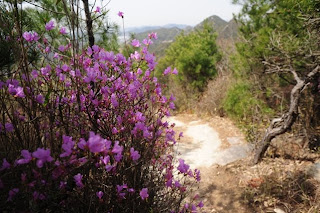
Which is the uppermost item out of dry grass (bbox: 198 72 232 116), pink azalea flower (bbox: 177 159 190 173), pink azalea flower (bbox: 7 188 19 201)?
pink azalea flower (bbox: 7 188 19 201)

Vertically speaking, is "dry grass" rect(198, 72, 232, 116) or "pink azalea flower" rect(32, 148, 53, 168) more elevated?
"pink azalea flower" rect(32, 148, 53, 168)

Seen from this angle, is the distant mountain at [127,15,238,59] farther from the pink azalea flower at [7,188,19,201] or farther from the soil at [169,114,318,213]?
the soil at [169,114,318,213]

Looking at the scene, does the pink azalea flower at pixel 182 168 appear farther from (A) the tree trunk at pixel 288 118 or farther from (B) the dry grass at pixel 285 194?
(A) the tree trunk at pixel 288 118

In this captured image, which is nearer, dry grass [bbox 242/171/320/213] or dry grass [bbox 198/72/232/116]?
dry grass [bbox 242/171/320/213]

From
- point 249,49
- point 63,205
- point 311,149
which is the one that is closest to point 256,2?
point 249,49

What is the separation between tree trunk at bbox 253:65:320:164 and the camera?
315 cm

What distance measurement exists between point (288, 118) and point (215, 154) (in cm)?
176

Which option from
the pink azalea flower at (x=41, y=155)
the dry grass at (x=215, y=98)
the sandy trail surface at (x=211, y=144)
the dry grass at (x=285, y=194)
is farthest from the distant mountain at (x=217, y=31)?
the dry grass at (x=285, y=194)

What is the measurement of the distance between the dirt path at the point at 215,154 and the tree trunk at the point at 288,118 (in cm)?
63

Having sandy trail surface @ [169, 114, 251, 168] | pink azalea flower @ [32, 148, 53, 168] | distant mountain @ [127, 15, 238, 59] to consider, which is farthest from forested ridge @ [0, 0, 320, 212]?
distant mountain @ [127, 15, 238, 59]

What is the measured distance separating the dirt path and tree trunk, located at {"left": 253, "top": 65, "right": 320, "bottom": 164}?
2.07 ft

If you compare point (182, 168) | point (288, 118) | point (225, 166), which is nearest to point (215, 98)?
point (225, 166)

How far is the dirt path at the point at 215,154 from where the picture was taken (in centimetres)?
314

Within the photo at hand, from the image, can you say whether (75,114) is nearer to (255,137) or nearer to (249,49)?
(255,137)
